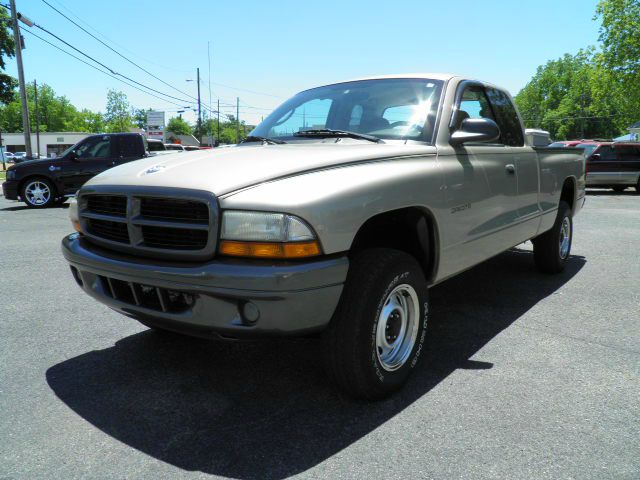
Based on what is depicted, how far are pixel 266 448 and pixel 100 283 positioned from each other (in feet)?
4.06

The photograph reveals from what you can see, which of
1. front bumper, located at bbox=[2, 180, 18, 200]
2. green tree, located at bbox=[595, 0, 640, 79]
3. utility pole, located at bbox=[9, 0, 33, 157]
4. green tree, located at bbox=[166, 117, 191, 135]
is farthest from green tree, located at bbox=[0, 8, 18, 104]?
green tree, located at bbox=[166, 117, 191, 135]

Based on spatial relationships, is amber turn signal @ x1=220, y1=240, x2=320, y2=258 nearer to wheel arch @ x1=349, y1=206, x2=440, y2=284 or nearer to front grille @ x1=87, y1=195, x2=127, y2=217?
wheel arch @ x1=349, y1=206, x2=440, y2=284

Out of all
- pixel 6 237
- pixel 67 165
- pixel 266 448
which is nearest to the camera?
pixel 266 448

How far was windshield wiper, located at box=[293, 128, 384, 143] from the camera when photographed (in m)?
3.26

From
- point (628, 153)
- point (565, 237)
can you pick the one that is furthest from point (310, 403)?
point (628, 153)

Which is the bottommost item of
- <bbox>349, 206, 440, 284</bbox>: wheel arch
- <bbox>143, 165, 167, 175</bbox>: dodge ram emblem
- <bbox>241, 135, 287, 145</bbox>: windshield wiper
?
<bbox>349, 206, 440, 284</bbox>: wheel arch

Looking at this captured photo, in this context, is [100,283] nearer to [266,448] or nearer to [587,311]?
[266,448]

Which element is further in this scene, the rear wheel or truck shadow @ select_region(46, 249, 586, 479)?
the rear wheel

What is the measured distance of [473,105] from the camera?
3.98 metres

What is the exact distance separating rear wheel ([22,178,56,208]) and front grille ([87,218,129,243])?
11358 mm

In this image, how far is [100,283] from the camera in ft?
9.00

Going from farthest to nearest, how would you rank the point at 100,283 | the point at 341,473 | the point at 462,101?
the point at 462,101
the point at 100,283
the point at 341,473

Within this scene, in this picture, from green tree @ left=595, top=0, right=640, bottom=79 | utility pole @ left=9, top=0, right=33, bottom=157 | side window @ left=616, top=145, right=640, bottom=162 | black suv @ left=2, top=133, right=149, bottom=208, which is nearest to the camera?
black suv @ left=2, top=133, right=149, bottom=208

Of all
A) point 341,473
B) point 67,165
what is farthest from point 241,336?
point 67,165
